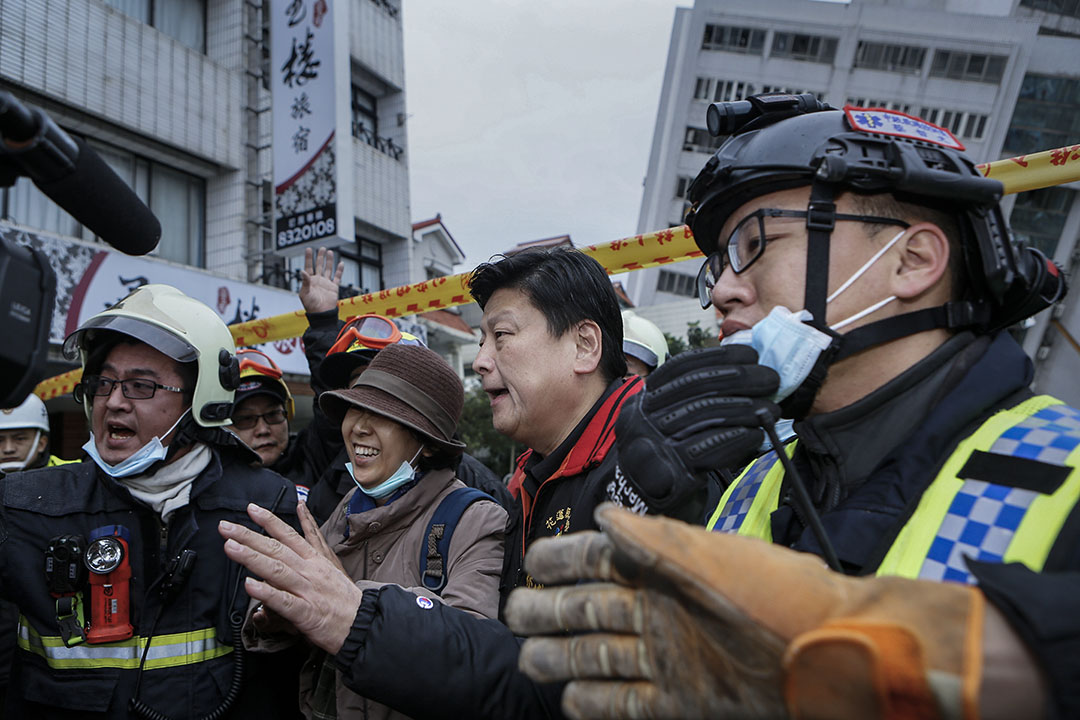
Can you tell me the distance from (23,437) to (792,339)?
631 centimetres

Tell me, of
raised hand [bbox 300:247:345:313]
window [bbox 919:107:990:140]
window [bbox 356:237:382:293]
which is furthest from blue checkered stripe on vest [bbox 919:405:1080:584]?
window [bbox 919:107:990:140]

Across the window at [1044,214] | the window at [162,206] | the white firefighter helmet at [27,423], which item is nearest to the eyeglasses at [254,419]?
the white firefighter helmet at [27,423]

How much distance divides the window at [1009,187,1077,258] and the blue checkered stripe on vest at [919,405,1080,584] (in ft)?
125

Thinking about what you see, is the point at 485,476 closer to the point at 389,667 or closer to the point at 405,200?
Result: the point at 389,667

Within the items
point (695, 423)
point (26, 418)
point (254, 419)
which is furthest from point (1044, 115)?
point (26, 418)

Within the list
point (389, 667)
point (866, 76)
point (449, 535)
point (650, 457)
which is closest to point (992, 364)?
point (650, 457)

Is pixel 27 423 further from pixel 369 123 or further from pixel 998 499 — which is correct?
pixel 369 123

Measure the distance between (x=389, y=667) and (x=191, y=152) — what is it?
1261cm

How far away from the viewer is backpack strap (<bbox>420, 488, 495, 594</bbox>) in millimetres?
2246

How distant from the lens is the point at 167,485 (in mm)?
2643

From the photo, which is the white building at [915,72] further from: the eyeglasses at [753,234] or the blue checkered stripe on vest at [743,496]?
the eyeglasses at [753,234]

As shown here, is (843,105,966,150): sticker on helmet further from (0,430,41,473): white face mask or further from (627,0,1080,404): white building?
(627,0,1080,404): white building

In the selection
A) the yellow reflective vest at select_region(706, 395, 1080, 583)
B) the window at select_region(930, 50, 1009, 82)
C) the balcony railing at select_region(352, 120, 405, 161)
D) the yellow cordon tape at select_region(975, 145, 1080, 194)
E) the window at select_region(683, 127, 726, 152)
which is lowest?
the yellow reflective vest at select_region(706, 395, 1080, 583)

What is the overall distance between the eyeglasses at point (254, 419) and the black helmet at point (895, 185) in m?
3.92
